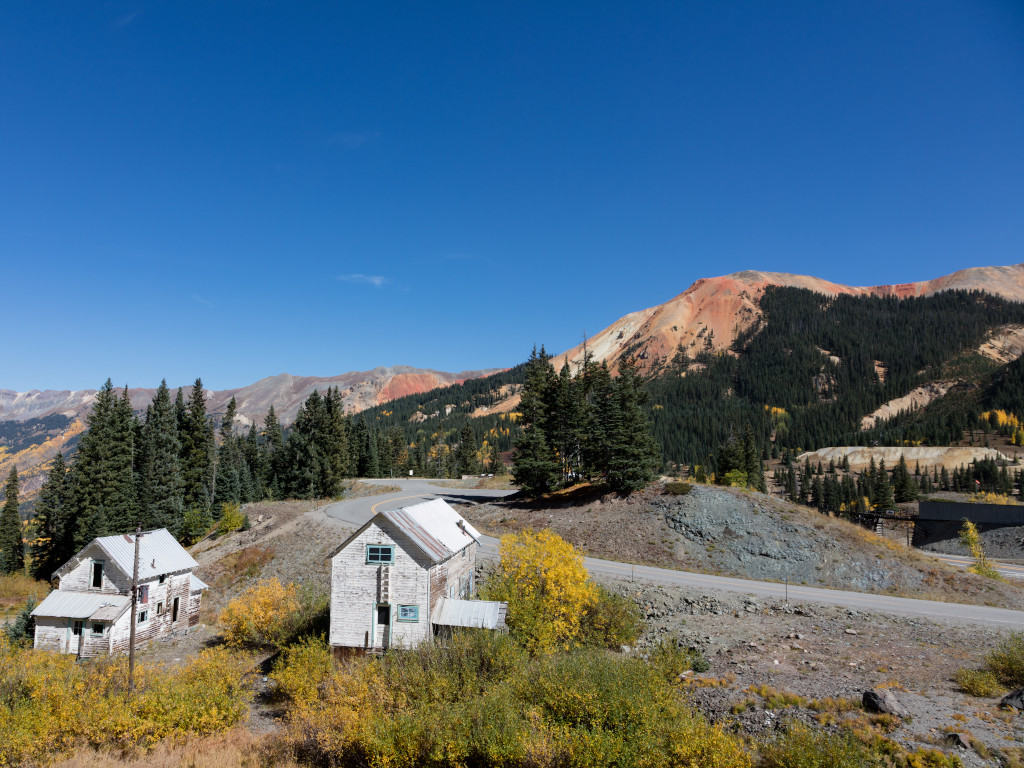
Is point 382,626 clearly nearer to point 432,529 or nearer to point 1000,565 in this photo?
point 432,529

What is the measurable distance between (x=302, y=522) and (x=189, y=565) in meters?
16.0

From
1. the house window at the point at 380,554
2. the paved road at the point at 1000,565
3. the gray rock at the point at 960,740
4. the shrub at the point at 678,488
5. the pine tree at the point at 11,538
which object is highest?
the shrub at the point at 678,488

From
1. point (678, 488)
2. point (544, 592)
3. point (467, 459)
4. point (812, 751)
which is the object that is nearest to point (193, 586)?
point (544, 592)

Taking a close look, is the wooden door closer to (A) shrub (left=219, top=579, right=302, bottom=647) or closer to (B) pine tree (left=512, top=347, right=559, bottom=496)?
(A) shrub (left=219, top=579, right=302, bottom=647)

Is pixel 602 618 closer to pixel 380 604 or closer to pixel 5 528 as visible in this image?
pixel 380 604

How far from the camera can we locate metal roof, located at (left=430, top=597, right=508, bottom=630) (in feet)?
92.9

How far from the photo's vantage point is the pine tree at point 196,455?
2960 inches

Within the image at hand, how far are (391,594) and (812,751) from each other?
20.9m

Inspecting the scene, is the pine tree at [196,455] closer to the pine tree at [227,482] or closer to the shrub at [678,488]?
the pine tree at [227,482]

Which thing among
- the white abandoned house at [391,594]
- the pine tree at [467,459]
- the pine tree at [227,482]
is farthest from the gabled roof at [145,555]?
the pine tree at [467,459]

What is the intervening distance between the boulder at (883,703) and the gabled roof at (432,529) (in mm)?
19864

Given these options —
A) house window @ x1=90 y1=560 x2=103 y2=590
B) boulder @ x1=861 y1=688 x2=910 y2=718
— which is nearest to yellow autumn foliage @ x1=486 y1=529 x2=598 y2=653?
boulder @ x1=861 y1=688 x2=910 y2=718

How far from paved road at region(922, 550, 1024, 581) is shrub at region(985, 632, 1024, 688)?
5144 cm

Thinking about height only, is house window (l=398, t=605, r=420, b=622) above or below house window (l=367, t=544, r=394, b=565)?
below
